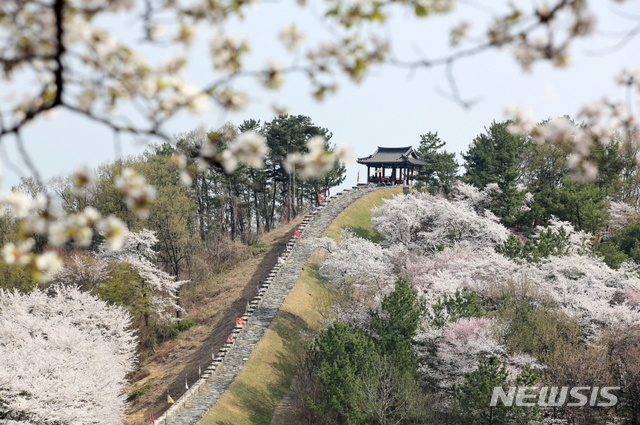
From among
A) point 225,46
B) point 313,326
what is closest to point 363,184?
point 313,326

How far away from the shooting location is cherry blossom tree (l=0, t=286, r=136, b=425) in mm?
19641

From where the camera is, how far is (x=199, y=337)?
31.4 m

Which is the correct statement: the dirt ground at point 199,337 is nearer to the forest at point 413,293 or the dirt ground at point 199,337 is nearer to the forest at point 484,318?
the forest at point 413,293

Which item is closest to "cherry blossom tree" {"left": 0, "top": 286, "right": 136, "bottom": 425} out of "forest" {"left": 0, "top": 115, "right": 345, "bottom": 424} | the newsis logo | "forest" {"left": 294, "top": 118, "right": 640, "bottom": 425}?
"forest" {"left": 0, "top": 115, "right": 345, "bottom": 424}

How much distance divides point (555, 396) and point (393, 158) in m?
34.4

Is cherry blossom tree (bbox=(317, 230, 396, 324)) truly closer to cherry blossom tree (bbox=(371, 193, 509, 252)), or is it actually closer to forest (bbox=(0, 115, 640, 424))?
forest (bbox=(0, 115, 640, 424))

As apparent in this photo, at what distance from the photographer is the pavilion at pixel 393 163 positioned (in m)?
49.3

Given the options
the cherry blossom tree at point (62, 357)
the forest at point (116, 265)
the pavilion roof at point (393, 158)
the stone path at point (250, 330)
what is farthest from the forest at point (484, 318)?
the pavilion roof at point (393, 158)

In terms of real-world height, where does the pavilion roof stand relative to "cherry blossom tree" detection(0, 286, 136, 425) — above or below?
above

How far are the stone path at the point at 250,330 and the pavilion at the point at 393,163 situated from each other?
27.0 feet

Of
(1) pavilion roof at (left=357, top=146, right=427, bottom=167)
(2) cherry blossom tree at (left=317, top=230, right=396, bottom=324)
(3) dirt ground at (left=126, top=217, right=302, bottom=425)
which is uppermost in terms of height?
(1) pavilion roof at (left=357, top=146, right=427, bottom=167)

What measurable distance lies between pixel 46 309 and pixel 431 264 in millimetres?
19100

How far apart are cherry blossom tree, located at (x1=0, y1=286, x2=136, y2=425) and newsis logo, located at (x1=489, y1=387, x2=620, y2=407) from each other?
569 inches

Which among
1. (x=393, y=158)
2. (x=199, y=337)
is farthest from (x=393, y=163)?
(x=199, y=337)
